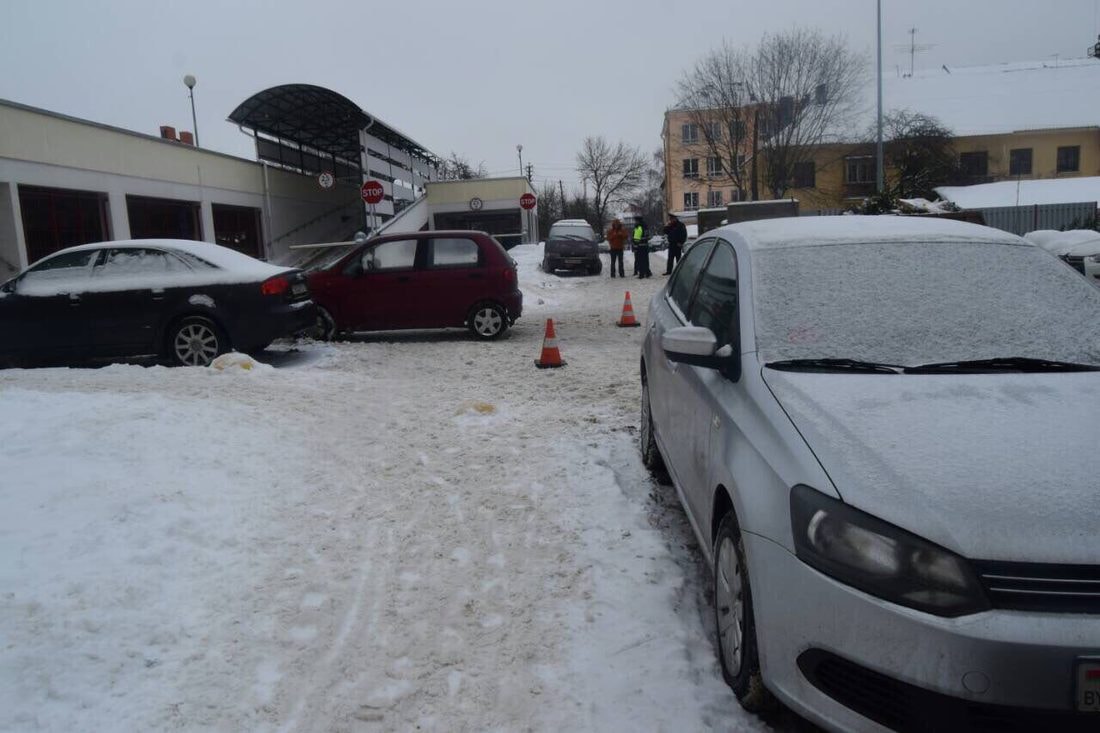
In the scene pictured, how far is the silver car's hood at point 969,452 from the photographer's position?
80.4 inches

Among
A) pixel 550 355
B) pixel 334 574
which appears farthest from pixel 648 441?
pixel 550 355

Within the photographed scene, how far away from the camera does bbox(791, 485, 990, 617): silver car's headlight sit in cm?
203

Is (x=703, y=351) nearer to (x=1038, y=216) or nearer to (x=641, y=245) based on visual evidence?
(x=641, y=245)

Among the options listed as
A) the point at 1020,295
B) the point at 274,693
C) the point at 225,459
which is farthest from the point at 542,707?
the point at 225,459

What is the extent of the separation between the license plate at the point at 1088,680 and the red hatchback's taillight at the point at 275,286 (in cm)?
883

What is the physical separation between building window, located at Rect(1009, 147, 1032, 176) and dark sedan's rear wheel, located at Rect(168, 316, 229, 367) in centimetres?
4956

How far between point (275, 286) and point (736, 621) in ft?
25.9

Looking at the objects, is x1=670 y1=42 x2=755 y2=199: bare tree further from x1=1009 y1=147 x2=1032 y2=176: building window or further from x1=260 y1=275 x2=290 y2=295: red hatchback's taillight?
x1=260 y1=275 x2=290 y2=295: red hatchback's taillight

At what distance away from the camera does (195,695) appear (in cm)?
296

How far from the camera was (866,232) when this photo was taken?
3.81m

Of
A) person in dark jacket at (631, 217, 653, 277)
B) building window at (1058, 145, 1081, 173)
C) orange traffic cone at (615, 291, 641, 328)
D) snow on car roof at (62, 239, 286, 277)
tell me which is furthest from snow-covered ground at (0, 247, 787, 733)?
building window at (1058, 145, 1081, 173)

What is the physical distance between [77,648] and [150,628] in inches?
11.6

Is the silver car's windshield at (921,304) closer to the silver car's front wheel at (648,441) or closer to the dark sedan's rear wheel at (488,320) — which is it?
the silver car's front wheel at (648,441)

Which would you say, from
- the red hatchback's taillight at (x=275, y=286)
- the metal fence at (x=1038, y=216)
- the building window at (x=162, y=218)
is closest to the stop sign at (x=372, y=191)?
the building window at (x=162, y=218)
